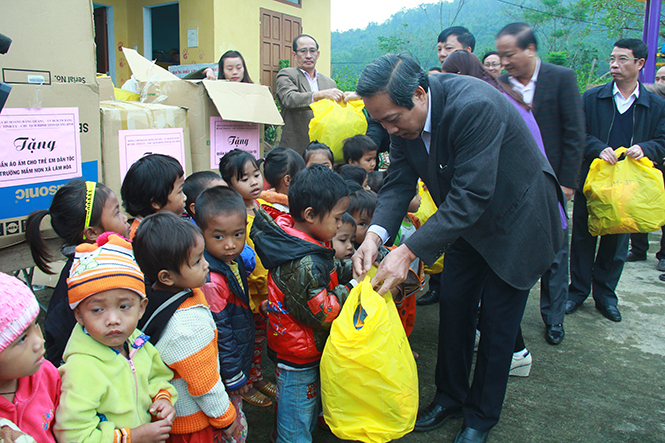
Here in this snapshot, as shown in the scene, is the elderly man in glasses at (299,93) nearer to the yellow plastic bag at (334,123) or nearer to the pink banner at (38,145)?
the yellow plastic bag at (334,123)

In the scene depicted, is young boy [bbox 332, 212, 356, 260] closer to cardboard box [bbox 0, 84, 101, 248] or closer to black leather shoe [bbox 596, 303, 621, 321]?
cardboard box [bbox 0, 84, 101, 248]

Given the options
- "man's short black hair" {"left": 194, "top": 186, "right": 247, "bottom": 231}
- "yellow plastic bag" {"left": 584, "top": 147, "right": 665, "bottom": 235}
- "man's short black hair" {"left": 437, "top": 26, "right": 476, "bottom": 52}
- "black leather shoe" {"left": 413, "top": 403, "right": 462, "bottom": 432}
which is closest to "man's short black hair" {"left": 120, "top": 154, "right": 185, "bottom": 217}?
"man's short black hair" {"left": 194, "top": 186, "right": 247, "bottom": 231}

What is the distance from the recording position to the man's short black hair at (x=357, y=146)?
3748 mm

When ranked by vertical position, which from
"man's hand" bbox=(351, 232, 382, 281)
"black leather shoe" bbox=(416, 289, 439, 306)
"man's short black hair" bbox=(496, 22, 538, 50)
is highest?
"man's short black hair" bbox=(496, 22, 538, 50)

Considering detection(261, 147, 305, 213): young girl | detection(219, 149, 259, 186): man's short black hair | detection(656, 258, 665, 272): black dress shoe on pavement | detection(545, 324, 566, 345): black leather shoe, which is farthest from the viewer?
detection(656, 258, 665, 272): black dress shoe on pavement

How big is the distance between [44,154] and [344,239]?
57.4 inches

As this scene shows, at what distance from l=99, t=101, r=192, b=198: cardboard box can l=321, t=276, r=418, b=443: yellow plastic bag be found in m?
1.54

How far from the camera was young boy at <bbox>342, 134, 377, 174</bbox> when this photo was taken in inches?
148

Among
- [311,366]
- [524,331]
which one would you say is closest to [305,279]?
[311,366]

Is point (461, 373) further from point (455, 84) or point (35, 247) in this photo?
point (35, 247)

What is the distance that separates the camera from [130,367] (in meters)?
1.36

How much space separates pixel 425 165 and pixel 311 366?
1032mm

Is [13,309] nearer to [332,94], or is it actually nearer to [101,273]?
[101,273]

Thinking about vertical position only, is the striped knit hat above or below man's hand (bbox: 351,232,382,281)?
above
